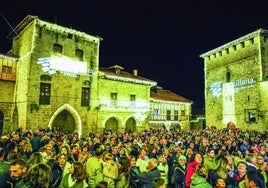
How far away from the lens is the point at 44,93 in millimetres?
19719

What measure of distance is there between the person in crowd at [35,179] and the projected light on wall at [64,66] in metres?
16.9

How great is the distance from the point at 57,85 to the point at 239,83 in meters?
20.3

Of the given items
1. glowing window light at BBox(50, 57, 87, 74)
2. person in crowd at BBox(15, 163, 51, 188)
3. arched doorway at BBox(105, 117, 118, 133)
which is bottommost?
person in crowd at BBox(15, 163, 51, 188)

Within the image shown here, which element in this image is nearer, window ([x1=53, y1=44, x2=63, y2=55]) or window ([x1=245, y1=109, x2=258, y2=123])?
window ([x1=53, y1=44, x2=63, y2=55])

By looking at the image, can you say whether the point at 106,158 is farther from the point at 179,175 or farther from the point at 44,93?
the point at 44,93

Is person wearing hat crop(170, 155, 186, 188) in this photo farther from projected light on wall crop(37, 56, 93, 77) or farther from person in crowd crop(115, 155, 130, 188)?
projected light on wall crop(37, 56, 93, 77)

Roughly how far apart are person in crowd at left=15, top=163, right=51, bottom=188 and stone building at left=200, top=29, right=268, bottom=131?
2472 centimetres

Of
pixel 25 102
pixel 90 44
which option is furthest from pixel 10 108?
A: pixel 90 44

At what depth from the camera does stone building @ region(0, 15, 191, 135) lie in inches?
754

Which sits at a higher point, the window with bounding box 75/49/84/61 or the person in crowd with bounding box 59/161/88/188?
the window with bounding box 75/49/84/61

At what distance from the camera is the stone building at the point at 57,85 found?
1916 centimetres

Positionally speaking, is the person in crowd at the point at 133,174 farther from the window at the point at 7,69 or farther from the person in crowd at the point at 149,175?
the window at the point at 7,69

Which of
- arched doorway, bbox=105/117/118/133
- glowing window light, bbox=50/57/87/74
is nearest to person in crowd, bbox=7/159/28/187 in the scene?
glowing window light, bbox=50/57/87/74

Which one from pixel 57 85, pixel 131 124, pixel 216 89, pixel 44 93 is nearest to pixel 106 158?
pixel 44 93
